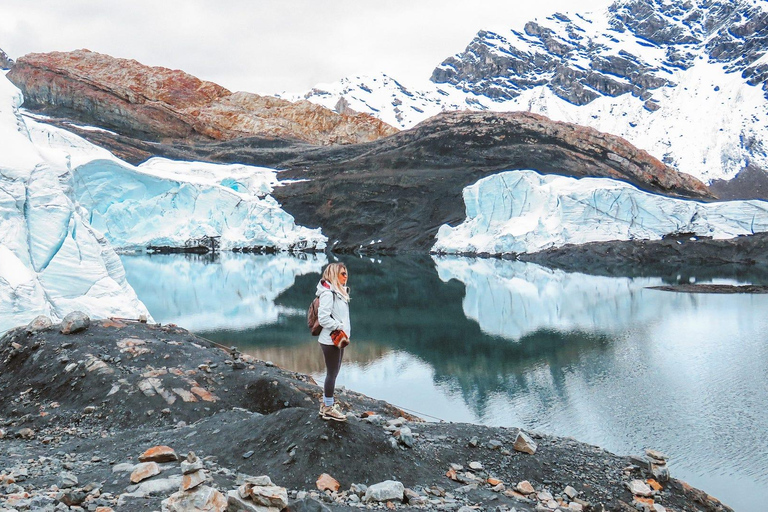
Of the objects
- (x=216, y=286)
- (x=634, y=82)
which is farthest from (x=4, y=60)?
(x=634, y=82)

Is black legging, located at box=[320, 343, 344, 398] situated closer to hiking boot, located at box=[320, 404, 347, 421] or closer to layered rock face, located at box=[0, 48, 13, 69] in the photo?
hiking boot, located at box=[320, 404, 347, 421]

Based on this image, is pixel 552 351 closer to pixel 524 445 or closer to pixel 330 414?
pixel 524 445

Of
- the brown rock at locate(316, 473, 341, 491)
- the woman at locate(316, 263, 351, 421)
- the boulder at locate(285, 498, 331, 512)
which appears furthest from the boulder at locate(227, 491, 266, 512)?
the woman at locate(316, 263, 351, 421)

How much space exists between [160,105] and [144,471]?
87107mm

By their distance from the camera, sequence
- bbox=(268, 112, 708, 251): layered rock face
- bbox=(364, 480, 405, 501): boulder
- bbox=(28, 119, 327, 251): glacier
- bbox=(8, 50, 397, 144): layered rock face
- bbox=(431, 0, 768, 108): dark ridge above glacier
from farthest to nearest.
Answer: bbox=(431, 0, 768, 108): dark ridge above glacier < bbox=(8, 50, 397, 144): layered rock face < bbox=(268, 112, 708, 251): layered rock face < bbox=(28, 119, 327, 251): glacier < bbox=(364, 480, 405, 501): boulder

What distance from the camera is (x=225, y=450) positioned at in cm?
515

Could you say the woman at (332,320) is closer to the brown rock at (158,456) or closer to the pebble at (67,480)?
Answer: the brown rock at (158,456)

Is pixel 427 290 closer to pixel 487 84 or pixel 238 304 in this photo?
pixel 238 304

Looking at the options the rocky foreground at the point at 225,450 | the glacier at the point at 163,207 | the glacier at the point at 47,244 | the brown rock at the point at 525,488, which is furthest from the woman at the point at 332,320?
the glacier at the point at 163,207

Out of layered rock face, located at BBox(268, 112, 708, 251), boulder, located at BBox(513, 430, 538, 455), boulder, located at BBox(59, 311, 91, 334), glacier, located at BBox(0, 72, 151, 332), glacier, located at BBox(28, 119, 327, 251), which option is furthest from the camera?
layered rock face, located at BBox(268, 112, 708, 251)

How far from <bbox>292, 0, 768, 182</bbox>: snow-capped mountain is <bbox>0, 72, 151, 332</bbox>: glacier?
128 metres

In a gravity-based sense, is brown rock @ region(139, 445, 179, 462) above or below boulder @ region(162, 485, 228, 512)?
below

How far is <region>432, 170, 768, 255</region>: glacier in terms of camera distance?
4566 centimetres

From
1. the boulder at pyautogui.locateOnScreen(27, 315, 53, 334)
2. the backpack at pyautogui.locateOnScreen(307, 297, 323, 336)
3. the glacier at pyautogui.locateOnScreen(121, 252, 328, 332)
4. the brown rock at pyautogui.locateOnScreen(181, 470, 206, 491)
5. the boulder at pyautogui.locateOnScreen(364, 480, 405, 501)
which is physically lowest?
the glacier at pyautogui.locateOnScreen(121, 252, 328, 332)
